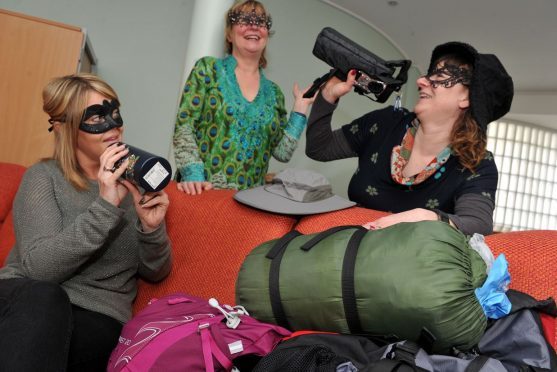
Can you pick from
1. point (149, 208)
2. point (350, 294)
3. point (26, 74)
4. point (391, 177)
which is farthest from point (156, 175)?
point (26, 74)

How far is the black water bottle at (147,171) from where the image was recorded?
1.62 meters

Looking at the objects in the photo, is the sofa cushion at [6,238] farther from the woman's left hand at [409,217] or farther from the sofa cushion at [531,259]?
the sofa cushion at [531,259]

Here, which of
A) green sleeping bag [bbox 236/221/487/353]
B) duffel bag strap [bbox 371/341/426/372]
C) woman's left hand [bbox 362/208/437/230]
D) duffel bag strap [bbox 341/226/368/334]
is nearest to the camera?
duffel bag strap [bbox 371/341/426/372]

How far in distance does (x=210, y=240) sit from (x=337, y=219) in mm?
450

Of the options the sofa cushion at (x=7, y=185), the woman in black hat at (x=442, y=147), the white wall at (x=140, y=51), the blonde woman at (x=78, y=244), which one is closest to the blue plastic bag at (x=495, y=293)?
the woman in black hat at (x=442, y=147)

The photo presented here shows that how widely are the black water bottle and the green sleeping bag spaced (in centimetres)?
36

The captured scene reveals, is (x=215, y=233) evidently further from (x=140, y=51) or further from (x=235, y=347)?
(x=140, y=51)

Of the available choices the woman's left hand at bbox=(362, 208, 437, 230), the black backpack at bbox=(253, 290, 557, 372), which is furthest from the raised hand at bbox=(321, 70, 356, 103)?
the black backpack at bbox=(253, 290, 557, 372)

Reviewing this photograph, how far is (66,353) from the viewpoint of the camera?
1.44 m

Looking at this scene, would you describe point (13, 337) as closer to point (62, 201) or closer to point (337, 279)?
point (62, 201)

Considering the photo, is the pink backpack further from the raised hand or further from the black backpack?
the raised hand

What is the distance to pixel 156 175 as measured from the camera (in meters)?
1.64

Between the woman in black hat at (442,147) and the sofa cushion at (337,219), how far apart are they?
10 centimetres

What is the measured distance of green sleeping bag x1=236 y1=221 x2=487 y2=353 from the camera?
4.07ft
